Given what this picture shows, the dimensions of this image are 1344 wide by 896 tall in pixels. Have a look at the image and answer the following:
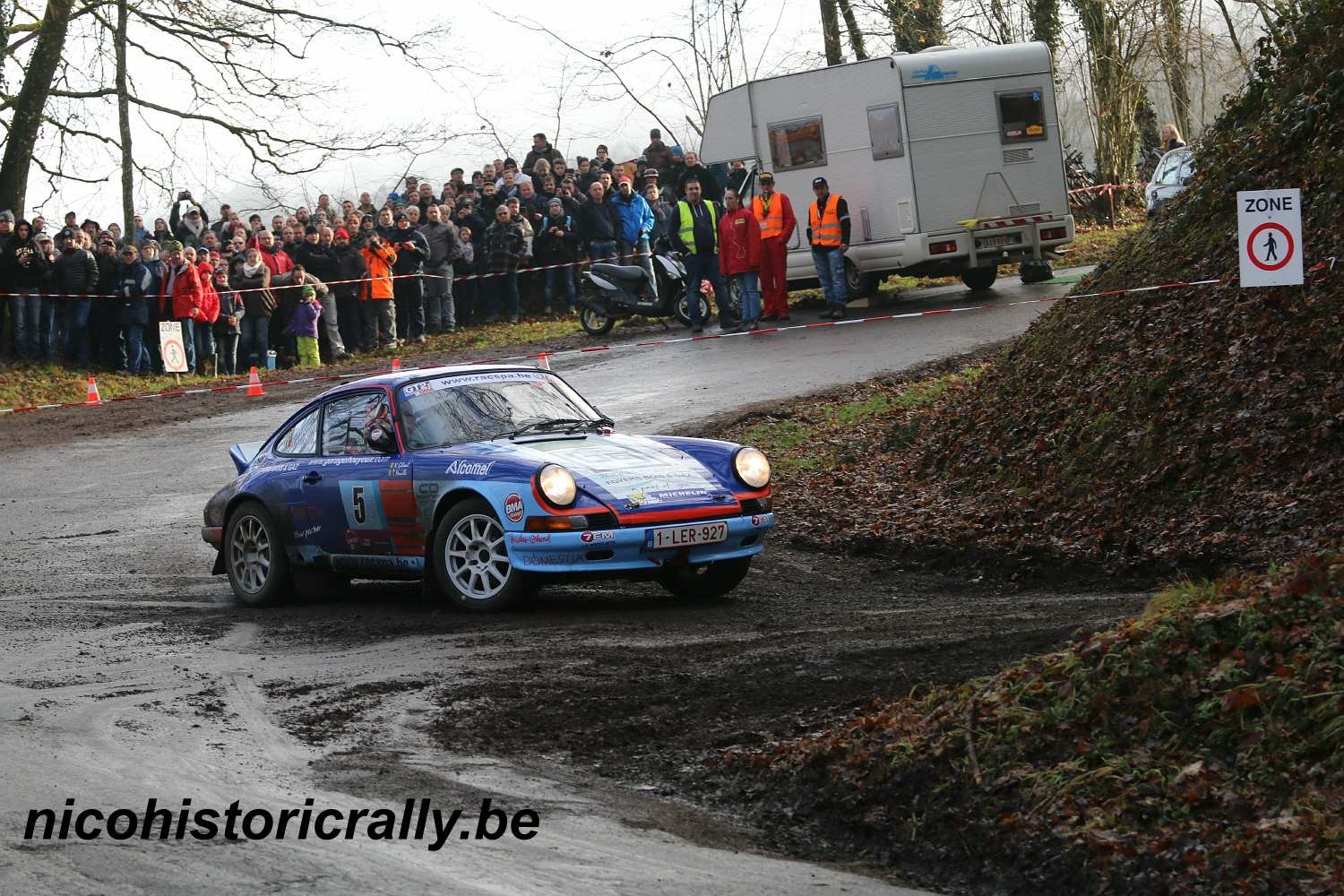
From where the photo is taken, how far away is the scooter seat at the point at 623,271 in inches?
1036

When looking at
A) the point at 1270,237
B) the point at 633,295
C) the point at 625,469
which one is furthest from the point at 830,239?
the point at 625,469

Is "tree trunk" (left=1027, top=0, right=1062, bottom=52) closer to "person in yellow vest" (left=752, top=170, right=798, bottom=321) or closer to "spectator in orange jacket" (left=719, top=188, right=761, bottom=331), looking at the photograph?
"person in yellow vest" (left=752, top=170, right=798, bottom=321)

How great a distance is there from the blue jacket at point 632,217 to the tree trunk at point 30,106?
10.7 m

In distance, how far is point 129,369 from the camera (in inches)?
1009

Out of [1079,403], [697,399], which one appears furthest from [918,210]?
[1079,403]

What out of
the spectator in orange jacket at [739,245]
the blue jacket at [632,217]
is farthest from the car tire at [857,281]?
the blue jacket at [632,217]

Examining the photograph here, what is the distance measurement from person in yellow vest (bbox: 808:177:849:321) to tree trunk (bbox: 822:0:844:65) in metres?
14.2

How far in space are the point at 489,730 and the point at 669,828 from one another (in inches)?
63.9

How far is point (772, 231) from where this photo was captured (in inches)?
989

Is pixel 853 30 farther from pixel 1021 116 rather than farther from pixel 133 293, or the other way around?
pixel 133 293

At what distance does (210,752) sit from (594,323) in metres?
20.2

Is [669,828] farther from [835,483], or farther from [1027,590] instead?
[835,483]

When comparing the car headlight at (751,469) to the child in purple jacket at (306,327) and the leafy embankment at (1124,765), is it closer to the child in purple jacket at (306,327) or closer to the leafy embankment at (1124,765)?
the leafy embankment at (1124,765)

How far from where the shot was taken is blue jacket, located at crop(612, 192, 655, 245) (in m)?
28.6
